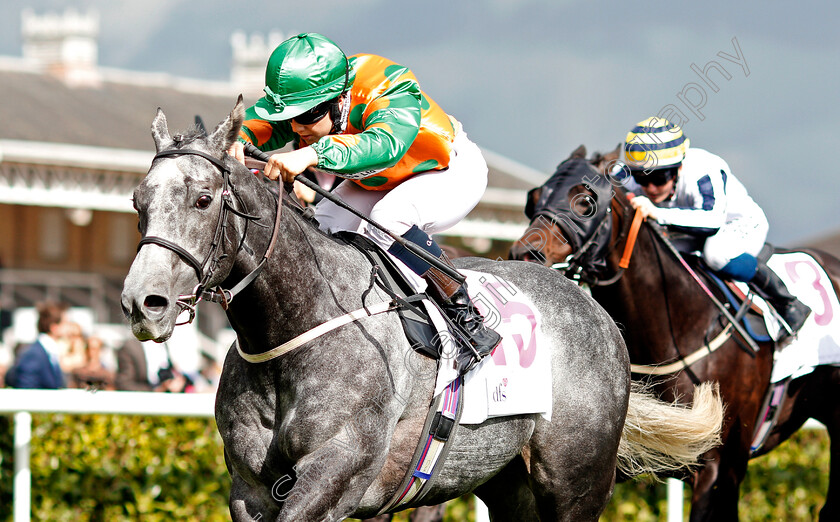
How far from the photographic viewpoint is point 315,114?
125 inches

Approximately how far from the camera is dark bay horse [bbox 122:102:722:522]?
2592 mm

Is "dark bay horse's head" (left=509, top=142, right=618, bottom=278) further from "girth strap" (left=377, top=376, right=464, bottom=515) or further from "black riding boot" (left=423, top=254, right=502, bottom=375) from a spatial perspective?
"girth strap" (left=377, top=376, right=464, bottom=515)

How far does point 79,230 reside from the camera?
13188 mm

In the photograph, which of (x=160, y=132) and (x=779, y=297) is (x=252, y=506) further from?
(x=779, y=297)

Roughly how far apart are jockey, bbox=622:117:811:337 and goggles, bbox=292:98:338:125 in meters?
2.08

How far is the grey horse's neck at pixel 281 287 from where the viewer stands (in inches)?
112

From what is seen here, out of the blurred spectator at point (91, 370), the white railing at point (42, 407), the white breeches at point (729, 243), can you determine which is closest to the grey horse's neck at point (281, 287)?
the white railing at point (42, 407)

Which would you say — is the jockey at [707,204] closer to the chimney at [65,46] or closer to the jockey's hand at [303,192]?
the jockey's hand at [303,192]

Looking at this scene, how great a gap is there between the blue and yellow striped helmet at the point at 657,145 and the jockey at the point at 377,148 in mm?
1465

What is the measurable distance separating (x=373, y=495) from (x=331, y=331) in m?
0.52

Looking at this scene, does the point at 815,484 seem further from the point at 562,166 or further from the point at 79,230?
the point at 79,230

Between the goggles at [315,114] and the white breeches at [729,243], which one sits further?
the white breeches at [729,243]

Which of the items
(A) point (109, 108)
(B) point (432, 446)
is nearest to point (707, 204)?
(B) point (432, 446)

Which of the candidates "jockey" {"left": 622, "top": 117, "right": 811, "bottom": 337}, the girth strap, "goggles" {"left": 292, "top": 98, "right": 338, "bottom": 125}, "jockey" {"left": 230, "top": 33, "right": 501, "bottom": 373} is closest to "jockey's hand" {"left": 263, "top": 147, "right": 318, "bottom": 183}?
"jockey" {"left": 230, "top": 33, "right": 501, "bottom": 373}
